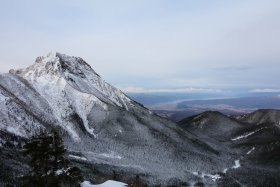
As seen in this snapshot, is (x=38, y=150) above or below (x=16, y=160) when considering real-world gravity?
above

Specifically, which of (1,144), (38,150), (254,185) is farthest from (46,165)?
(254,185)

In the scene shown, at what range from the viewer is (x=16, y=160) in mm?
148375

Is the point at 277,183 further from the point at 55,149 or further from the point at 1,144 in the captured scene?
the point at 55,149

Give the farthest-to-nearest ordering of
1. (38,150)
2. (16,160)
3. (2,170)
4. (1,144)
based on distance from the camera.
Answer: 1. (1,144)
2. (16,160)
3. (2,170)
4. (38,150)

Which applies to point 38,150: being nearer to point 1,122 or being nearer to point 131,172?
point 131,172

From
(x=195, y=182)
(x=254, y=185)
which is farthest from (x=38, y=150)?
(x=254, y=185)

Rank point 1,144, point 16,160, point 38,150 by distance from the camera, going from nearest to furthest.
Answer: point 38,150
point 16,160
point 1,144

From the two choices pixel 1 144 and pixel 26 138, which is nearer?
pixel 1 144

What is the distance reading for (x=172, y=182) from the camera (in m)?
178

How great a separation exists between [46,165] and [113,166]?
137 m

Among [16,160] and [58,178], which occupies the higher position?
[58,178]

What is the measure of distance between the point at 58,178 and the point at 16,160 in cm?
10512

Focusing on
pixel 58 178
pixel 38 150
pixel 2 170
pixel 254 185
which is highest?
pixel 38 150

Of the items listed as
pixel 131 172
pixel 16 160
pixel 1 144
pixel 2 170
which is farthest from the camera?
pixel 131 172
